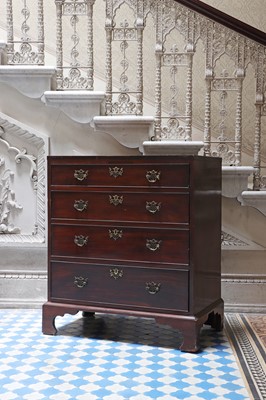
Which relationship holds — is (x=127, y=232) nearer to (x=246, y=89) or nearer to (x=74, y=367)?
(x=74, y=367)

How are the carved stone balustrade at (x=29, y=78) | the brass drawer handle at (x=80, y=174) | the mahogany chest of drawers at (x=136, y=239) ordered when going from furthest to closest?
the carved stone balustrade at (x=29, y=78) → the brass drawer handle at (x=80, y=174) → the mahogany chest of drawers at (x=136, y=239)

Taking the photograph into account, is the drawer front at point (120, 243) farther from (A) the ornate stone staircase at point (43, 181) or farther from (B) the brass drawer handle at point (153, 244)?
(A) the ornate stone staircase at point (43, 181)

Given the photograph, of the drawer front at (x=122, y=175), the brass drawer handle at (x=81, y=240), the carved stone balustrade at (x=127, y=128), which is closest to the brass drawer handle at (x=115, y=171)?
the drawer front at (x=122, y=175)

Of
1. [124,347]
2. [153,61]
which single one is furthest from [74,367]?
[153,61]

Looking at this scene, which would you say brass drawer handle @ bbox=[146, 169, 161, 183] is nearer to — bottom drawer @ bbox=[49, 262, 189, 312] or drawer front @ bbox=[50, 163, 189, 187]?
drawer front @ bbox=[50, 163, 189, 187]

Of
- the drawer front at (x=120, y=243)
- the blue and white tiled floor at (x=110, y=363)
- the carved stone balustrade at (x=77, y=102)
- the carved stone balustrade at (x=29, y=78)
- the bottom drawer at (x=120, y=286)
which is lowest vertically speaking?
the blue and white tiled floor at (x=110, y=363)

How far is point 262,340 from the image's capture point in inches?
155

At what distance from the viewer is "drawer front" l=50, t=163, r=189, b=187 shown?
3.72 metres

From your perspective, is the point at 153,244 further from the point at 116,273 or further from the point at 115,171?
the point at 115,171

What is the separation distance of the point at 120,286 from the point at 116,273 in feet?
0.29

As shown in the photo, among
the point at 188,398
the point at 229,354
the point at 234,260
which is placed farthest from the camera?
the point at 234,260

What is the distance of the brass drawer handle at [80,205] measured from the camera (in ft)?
13.1

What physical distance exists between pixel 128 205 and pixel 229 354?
3.69ft

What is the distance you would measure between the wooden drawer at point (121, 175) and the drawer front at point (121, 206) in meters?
0.07
